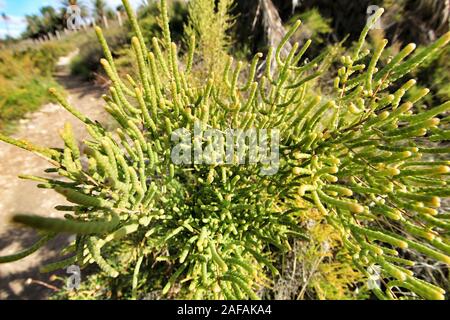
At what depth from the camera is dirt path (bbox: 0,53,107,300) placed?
2971 mm

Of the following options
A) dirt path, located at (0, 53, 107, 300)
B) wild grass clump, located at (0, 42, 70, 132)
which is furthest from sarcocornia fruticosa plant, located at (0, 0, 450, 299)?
wild grass clump, located at (0, 42, 70, 132)

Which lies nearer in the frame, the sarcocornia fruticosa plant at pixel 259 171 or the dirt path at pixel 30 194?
the sarcocornia fruticosa plant at pixel 259 171

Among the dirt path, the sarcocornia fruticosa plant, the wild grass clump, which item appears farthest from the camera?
the wild grass clump

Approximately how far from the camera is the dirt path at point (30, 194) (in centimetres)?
297

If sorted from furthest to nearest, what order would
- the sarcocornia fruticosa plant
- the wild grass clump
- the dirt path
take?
the wild grass clump, the dirt path, the sarcocornia fruticosa plant

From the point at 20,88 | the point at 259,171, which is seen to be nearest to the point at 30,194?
the point at 20,88

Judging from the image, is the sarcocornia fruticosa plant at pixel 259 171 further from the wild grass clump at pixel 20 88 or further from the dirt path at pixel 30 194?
the wild grass clump at pixel 20 88

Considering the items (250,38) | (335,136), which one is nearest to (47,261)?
(335,136)

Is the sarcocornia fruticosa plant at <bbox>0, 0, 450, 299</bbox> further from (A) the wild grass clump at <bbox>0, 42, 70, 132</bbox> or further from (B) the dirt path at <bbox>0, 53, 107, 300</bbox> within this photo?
(A) the wild grass clump at <bbox>0, 42, 70, 132</bbox>

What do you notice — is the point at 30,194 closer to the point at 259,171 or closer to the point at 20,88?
the point at 20,88

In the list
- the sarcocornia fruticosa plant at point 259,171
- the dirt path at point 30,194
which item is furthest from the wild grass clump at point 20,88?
the sarcocornia fruticosa plant at point 259,171

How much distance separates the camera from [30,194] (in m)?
4.21

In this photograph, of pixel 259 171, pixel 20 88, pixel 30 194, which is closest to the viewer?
pixel 259 171
